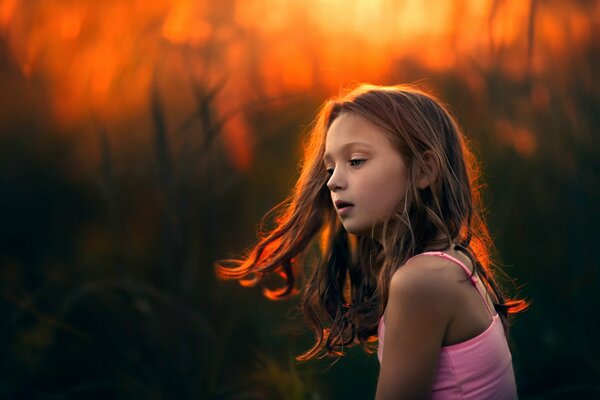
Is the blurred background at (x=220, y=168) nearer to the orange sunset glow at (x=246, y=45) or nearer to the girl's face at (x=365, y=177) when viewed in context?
the orange sunset glow at (x=246, y=45)

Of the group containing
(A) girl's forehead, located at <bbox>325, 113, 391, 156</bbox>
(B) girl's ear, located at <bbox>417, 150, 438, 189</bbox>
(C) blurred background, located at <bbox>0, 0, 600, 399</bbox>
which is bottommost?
(C) blurred background, located at <bbox>0, 0, 600, 399</bbox>

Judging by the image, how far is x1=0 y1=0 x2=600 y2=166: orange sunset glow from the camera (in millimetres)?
2986

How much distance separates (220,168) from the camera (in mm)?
2986

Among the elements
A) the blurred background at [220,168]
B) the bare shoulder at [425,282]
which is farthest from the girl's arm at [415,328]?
the blurred background at [220,168]

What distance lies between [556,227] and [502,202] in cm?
22

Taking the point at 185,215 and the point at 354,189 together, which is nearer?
the point at 354,189

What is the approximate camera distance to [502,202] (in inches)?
119

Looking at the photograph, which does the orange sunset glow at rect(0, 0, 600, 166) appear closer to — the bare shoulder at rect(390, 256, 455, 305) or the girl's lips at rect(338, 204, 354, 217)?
the girl's lips at rect(338, 204, 354, 217)

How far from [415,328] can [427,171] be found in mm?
342

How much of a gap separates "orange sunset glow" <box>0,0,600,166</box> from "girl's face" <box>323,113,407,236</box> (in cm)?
136

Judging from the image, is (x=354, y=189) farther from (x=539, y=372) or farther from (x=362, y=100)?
(x=539, y=372)

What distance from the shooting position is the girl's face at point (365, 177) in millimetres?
1600

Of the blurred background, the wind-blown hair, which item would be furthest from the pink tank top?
the blurred background

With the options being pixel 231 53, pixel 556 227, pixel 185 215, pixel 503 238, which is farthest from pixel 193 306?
pixel 556 227
